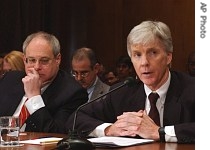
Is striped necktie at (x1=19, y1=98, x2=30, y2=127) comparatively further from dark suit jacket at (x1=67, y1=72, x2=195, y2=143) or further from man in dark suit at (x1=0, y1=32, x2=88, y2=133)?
dark suit jacket at (x1=67, y1=72, x2=195, y2=143)

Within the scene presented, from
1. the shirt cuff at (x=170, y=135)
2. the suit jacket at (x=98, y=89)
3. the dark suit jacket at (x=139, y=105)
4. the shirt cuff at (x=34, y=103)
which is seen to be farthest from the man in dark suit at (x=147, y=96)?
the suit jacket at (x=98, y=89)

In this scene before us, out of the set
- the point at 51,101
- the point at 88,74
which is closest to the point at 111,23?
the point at 88,74

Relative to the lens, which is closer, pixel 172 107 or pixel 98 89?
pixel 172 107

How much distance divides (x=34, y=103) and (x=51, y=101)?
148 mm

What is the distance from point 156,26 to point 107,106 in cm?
49

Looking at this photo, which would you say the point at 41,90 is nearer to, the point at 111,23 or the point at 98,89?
the point at 98,89

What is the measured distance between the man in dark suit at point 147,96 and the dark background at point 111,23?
406 centimetres

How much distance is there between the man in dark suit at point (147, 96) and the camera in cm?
227

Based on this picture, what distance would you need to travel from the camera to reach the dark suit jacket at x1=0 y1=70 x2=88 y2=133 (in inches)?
106

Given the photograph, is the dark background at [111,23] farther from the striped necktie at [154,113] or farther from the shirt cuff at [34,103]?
the striped necktie at [154,113]

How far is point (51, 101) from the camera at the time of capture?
114 inches

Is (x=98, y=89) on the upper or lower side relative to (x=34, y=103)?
lower

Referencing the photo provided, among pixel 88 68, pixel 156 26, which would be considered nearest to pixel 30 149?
pixel 156 26
